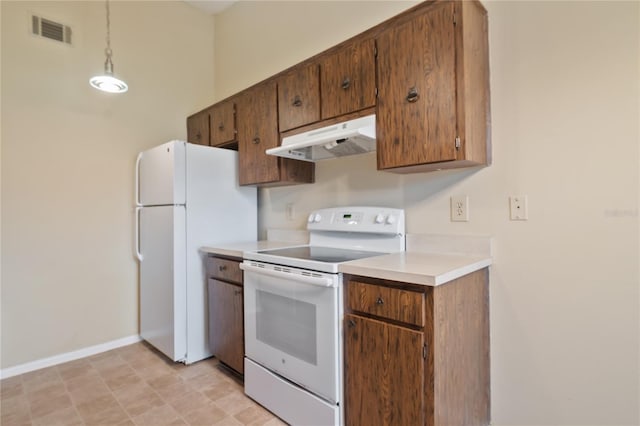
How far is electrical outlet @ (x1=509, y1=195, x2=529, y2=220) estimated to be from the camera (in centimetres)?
155

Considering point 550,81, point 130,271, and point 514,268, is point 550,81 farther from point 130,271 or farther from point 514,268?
point 130,271

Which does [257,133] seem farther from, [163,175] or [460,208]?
[460,208]

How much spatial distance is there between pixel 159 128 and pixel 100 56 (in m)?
0.70

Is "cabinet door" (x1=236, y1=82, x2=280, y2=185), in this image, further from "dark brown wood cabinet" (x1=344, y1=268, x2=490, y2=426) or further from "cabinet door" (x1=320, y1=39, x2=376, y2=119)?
"dark brown wood cabinet" (x1=344, y1=268, x2=490, y2=426)

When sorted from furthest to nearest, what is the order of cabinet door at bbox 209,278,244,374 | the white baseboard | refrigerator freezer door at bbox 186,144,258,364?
refrigerator freezer door at bbox 186,144,258,364
the white baseboard
cabinet door at bbox 209,278,244,374

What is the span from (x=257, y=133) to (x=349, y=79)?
2.97 ft

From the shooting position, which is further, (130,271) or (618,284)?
(130,271)

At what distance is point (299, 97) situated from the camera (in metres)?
2.13

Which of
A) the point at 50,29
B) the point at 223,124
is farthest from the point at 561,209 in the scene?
the point at 50,29

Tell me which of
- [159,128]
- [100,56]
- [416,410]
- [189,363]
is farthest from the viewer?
[159,128]

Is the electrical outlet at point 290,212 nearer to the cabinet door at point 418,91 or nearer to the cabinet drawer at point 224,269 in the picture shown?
the cabinet drawer at point 224,269

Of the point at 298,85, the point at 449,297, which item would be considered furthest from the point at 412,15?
the point at 449,297

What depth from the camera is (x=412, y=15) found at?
5.13 feet

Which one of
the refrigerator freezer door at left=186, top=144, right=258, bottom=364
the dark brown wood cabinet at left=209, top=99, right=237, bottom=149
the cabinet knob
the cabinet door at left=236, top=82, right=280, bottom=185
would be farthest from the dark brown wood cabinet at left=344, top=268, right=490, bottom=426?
the dark brown wood cabinet at left=209, top=99, right=237, bottom=149
